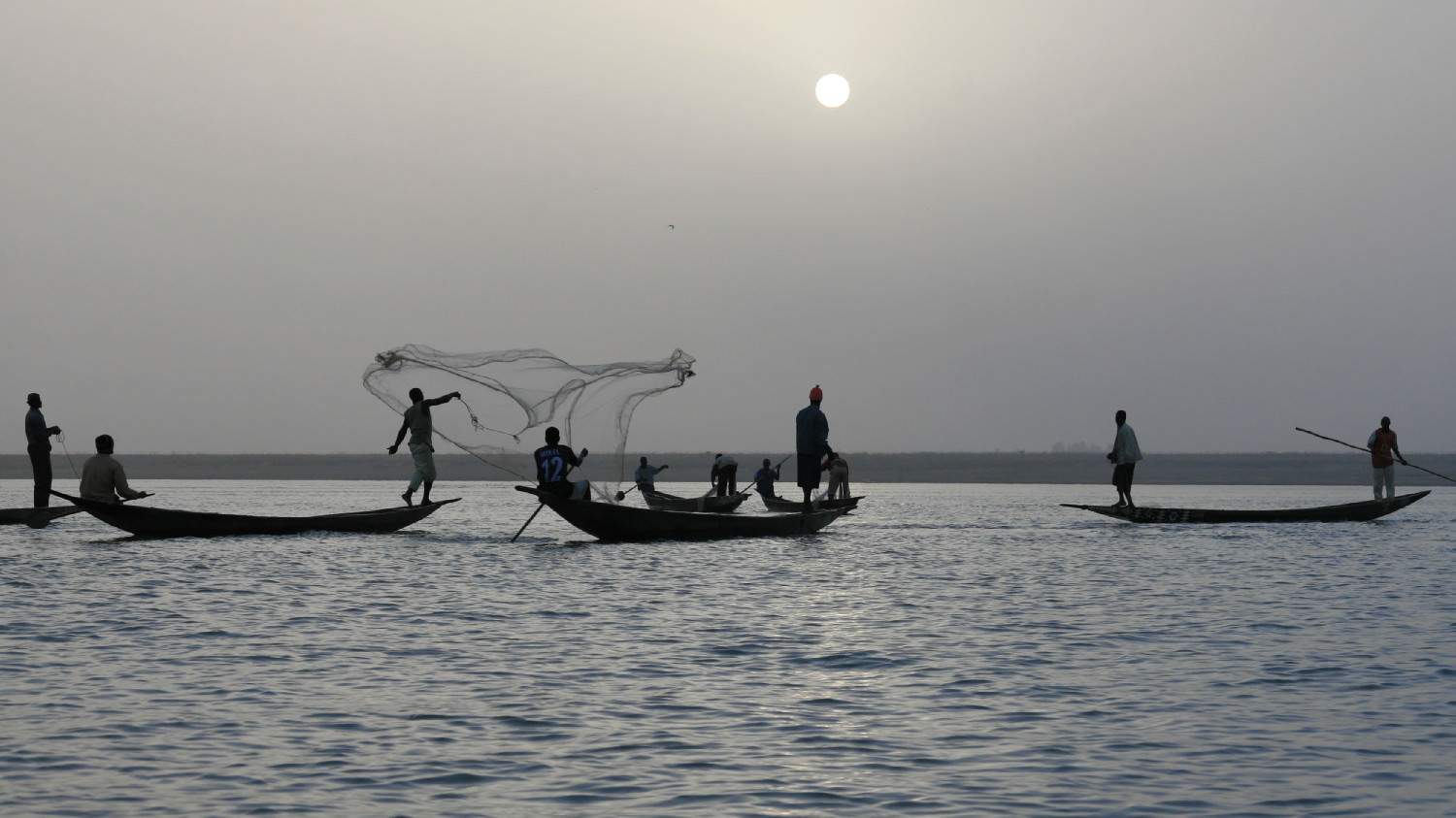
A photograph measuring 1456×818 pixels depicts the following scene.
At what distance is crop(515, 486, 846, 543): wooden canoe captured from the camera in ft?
71.8

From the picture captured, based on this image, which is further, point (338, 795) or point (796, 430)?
point (796, 430)

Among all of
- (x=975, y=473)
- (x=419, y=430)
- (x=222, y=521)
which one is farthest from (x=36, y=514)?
(x=975, y=473)

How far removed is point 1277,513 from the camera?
3084cm

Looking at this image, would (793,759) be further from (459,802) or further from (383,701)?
(383,701)

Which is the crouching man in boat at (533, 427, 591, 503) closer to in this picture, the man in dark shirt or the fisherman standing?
the man in dark shirt

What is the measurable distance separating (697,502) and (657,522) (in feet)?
41.2

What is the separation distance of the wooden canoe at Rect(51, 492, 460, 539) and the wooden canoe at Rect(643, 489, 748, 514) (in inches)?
342

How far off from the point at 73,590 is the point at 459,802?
10809 millimetres

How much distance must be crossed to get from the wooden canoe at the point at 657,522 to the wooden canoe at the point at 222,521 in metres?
2.26

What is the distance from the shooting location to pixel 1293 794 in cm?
662

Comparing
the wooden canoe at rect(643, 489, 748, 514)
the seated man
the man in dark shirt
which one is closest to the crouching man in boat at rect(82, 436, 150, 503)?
the man in dark shirt

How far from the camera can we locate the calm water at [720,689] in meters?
6.68

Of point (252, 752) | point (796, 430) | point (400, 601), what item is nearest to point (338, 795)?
point (252, 752)

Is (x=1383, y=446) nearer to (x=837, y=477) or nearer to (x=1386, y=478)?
(x=1386, y=478)
